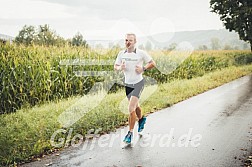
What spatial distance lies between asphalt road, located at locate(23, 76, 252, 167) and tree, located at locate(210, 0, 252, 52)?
2550cm

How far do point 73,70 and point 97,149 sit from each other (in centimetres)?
550

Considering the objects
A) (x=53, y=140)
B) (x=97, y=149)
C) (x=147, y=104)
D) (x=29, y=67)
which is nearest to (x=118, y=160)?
(x=97, y=149)

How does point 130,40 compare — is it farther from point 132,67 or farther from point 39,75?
point 39,75

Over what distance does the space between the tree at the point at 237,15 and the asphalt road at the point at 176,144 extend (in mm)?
25498

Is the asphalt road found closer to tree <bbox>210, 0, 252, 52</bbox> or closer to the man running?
the man running

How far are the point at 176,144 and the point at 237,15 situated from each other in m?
29.9

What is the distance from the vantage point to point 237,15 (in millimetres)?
32031

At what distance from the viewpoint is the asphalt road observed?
461cm

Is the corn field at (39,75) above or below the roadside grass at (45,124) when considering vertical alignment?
above

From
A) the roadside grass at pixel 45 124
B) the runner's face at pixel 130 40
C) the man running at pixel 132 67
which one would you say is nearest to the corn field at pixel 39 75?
the roadside grass at pixel 45 124

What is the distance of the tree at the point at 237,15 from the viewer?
31.2 metres

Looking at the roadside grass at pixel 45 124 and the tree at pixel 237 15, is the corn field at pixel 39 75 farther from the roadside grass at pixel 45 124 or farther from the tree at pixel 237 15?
the tree at pixel 237 15

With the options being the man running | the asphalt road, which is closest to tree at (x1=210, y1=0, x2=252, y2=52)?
the asphalt road

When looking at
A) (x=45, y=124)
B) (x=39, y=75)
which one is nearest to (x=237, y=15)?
(x=39, y=75)
